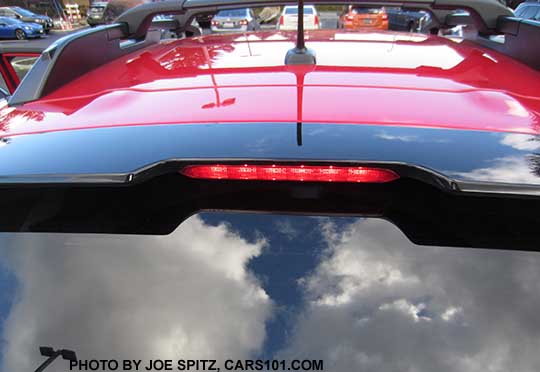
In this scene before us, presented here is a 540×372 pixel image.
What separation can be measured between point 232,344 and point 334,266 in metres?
0.29

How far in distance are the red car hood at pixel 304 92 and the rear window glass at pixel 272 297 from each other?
1.02ft

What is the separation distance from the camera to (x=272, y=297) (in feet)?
3.35

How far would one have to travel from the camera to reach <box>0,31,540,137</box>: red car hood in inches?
46.7

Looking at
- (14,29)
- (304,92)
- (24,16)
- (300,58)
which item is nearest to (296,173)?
(304,92)

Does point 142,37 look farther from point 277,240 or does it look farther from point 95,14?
point 95,14

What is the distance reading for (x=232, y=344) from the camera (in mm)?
998

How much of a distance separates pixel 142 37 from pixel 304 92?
186cm

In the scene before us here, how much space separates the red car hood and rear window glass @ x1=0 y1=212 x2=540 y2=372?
1.02 feet

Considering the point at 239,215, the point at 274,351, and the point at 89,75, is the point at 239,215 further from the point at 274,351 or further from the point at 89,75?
the point at 89,75

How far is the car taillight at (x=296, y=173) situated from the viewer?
0.99 metres

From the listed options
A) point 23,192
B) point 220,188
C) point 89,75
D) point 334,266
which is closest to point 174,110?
point 220,188

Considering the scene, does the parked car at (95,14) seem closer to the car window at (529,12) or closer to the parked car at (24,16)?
the parked car at (24,16)

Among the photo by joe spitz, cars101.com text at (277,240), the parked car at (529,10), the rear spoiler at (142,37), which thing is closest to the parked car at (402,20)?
the parked car at (529,10)

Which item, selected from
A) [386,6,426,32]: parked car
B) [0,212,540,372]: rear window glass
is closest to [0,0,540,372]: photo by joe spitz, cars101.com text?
[0,212,540,372]: rear window glass
